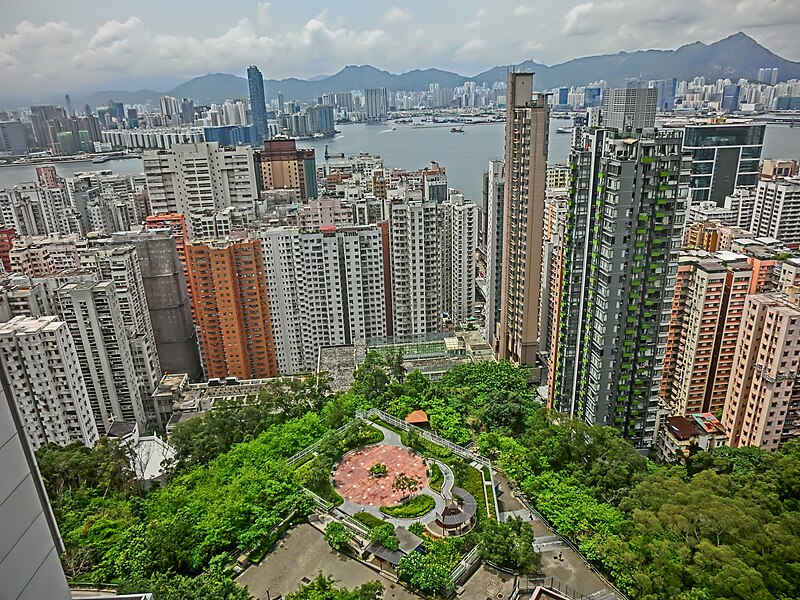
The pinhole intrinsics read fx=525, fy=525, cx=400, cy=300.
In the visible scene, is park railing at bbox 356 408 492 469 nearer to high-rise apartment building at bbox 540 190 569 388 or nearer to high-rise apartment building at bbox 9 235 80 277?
high-rise apartment building at bbox 540 190 569 388

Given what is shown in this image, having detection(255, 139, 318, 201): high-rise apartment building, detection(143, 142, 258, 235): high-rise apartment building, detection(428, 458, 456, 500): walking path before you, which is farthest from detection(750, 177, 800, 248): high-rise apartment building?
detection(255, 139, 318, 201): high-rise apartment building

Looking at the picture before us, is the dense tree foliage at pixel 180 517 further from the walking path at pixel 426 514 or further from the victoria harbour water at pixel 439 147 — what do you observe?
the victoria harbour water at pixel 439 147

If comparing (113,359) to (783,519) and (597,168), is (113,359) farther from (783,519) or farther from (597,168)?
(783,519)

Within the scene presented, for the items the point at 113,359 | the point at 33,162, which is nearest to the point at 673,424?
the point at 113,359

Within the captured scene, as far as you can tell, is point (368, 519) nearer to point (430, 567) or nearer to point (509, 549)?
point (430, 567)

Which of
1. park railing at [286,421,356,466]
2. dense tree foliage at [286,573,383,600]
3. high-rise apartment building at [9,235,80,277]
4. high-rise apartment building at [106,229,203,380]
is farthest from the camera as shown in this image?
high-rise apartment building at [9,235,80,277]

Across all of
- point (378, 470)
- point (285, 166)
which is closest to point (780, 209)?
point (378, 470)
